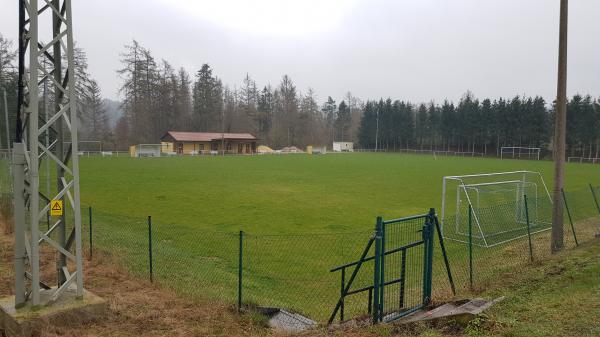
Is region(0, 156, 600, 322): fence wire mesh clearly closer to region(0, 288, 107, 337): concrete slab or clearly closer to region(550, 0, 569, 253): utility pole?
region(550, 0, 569, 253): utility pole

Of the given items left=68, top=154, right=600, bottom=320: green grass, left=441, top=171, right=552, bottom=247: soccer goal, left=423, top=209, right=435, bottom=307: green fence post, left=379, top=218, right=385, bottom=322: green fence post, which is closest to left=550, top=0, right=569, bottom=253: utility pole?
left=68, top=154, right=600, bottom=320: green grass

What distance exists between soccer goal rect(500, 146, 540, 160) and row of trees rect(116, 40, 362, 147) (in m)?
45.5

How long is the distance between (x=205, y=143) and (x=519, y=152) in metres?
57.9

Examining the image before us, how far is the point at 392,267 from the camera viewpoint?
10609mm

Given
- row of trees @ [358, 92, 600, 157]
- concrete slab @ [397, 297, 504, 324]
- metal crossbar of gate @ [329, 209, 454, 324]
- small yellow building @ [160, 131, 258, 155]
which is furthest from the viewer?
small yellow building @ [160, 131, 258, 155]

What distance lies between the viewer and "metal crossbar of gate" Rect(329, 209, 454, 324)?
5762 mm

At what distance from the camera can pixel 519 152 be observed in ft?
251

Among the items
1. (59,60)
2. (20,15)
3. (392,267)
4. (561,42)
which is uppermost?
(561,42)

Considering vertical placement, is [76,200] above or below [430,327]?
above

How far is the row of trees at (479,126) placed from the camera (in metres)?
71.9

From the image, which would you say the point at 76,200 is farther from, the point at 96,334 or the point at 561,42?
the point at 561,42

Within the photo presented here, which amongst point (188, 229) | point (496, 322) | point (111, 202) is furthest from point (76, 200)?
point (111, 202)

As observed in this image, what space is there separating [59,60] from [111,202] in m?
16.0

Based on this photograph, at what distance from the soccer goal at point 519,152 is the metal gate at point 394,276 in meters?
71.7
